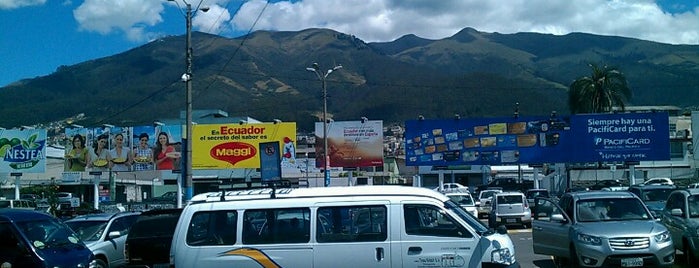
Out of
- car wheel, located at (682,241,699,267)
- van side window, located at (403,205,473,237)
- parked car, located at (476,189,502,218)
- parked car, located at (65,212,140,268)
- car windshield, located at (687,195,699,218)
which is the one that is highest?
van side window, located at (403,205,473,237)

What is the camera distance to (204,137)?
5075 cm

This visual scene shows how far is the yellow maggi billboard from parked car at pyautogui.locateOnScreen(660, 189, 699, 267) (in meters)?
34.8

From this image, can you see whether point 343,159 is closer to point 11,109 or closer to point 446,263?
point 446,263

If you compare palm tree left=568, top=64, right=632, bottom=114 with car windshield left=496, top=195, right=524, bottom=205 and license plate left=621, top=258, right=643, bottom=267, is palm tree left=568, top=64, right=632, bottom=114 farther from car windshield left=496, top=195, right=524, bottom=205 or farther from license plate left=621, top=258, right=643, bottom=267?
license plate left=621, top=258, right=643, bottom=267

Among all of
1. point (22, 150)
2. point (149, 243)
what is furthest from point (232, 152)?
point (149, 243)

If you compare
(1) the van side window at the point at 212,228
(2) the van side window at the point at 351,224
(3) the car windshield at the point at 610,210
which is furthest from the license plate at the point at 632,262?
(1) the van side window at the point at 212,228

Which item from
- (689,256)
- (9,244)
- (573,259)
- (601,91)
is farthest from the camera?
(601,91)

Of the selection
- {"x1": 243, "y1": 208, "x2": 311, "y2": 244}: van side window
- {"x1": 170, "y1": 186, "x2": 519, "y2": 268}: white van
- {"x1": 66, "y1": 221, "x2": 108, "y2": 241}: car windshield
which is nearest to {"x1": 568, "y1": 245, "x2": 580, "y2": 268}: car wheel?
{"x1": 170, "y1": 186, "x2": 519, "y2": 268}: white van

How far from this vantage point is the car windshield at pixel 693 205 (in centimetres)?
1529

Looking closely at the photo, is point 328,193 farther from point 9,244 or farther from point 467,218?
point 9,244

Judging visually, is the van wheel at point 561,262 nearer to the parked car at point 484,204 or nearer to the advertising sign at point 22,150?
the parked car at point 484,204

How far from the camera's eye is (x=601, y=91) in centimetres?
6925

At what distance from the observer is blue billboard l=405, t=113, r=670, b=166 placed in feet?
149

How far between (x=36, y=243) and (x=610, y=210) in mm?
11145
